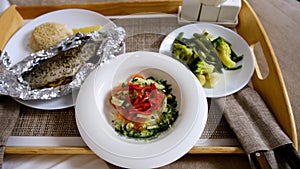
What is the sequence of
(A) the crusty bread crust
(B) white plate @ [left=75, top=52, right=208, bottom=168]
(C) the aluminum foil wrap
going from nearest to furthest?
(B) white plate @ [left=75, top=52, right=208, bottom=168] < (C) the aluminum foil wrap < (A) the crusty bread crust

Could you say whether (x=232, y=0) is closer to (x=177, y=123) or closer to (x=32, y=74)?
(x=177, y=123)

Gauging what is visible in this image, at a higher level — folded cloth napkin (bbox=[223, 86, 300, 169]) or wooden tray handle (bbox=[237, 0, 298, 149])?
wooden tray handle (bbox=[237, 0, 298, 149])

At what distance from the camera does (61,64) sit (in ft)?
2.36

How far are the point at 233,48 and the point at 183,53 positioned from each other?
167mm

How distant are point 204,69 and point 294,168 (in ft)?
1.00

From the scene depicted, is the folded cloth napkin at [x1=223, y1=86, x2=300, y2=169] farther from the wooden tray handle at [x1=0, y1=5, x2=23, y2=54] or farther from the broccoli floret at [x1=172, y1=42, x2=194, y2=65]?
the wooden tray handle at [x1=0, y1=5, x2=23, y2=54]

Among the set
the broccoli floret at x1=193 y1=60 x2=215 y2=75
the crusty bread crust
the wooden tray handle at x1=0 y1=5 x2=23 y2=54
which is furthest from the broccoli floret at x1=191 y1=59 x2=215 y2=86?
the wooden tray handle at x1=0 y1=5 x2=23 y2=54

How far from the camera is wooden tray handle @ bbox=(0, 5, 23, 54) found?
2.67ft

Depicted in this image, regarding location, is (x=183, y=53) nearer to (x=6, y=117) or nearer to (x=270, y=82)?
(x=270, y=82)

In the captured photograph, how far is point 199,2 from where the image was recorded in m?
0.79

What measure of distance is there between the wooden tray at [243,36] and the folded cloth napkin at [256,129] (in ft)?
0.08

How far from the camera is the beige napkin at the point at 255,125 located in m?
0.58

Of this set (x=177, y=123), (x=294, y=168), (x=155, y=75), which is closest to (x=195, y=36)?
(x=155, y=75)

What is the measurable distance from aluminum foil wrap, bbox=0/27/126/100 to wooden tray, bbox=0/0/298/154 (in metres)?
0.14
